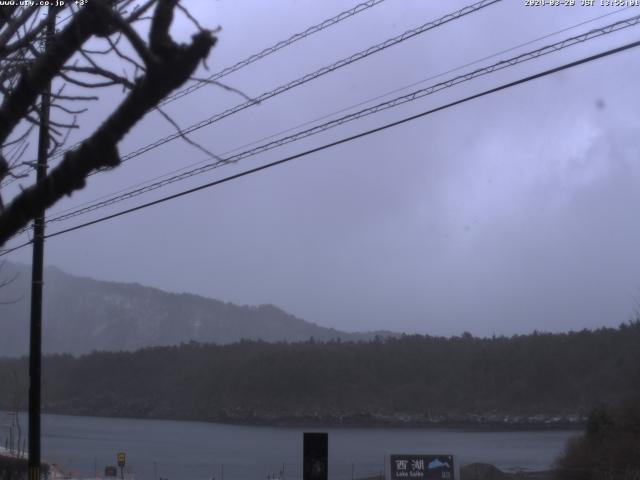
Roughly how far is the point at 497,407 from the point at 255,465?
47151 millimetres

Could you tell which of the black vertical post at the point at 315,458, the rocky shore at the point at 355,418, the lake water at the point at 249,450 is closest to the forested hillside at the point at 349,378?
the rocky shore at the point at 355,418

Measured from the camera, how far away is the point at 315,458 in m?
13.5

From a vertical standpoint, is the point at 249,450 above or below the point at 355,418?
above

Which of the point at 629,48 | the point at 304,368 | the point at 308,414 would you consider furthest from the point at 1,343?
the point at 629,48

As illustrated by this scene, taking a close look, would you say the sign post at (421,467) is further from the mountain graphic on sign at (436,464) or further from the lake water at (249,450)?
the lake water at (249,450)

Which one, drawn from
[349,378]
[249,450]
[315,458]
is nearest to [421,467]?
[315,458]

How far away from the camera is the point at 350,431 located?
7356 centimetres

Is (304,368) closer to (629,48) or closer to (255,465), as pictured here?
(255,465)

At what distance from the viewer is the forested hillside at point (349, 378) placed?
277 feet

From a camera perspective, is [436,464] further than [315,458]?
Yes

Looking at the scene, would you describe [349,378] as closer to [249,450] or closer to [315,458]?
[249,450]

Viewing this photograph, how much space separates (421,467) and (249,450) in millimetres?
30414

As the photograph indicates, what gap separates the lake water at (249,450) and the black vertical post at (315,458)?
907 inches

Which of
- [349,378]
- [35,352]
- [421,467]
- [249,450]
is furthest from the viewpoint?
[349,378]
